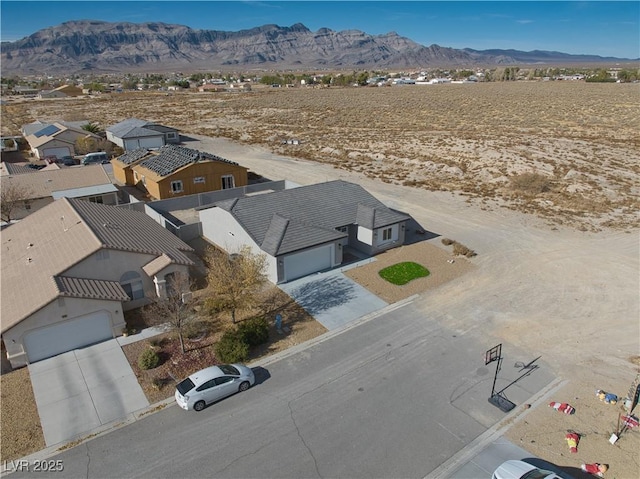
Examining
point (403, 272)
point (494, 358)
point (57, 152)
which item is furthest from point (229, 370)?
point (57, 152)

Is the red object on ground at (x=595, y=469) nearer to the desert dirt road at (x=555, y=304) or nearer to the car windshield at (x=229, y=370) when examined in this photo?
the desert dirt road at (x=555, y=304)

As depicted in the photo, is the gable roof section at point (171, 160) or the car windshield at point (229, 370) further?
the gable roof section at point (171, 160)

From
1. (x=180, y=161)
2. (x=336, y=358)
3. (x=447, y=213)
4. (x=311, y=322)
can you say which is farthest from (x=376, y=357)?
(x=180, y=161)

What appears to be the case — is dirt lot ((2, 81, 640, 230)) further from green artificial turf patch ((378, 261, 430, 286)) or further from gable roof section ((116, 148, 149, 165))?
gable roof section ((116, 148, 149, 165))

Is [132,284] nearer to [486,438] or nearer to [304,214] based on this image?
[304,214]

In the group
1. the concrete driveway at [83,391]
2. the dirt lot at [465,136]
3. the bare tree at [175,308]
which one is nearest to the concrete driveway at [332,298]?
the bare tree at [175,308]

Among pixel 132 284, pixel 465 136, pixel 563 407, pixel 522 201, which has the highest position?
pixel 465 136

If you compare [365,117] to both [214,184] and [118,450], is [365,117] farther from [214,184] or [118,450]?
[118,450]
